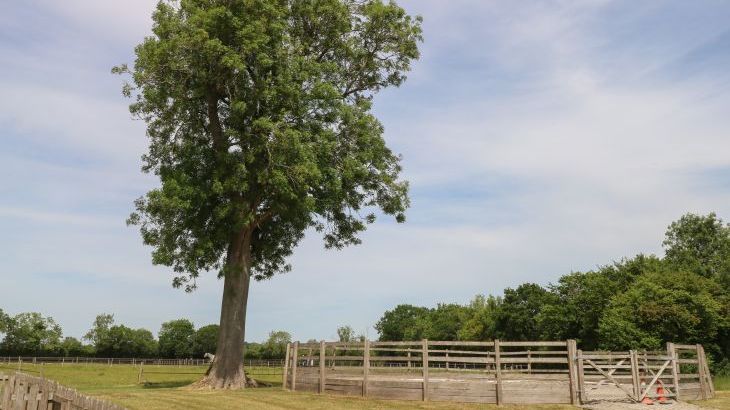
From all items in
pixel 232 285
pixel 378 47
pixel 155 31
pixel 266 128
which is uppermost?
pixel 378 47

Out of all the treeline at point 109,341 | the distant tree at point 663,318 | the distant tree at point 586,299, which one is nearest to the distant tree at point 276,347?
the treeline at point 109,341

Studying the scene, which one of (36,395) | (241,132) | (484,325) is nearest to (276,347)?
(484,325)

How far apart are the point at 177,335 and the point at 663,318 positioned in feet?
390

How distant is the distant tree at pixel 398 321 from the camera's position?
149525 millimetres

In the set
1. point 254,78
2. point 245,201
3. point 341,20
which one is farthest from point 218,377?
A: point 341,20

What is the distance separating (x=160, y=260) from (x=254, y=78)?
877cm

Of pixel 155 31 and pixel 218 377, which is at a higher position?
pixel 155 31

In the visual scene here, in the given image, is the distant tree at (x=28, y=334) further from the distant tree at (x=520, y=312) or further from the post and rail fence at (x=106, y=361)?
the distant tree at (x=520, y=312)

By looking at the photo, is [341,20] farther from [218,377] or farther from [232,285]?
[218,377]

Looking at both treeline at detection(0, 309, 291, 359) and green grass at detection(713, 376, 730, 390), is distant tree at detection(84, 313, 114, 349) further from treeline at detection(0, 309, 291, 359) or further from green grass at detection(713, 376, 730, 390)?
green grass at detection(713, 376, 730, 390)

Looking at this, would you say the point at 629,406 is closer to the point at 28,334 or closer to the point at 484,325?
the point at 484,325

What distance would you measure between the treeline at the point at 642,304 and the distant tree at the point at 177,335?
232 feet

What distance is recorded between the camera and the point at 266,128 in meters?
24.2

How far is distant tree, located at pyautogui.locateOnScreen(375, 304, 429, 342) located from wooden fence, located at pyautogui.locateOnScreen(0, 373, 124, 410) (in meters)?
140
